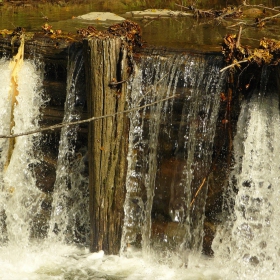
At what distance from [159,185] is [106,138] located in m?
0.66

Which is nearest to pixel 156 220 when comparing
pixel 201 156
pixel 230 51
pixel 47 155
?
pixel 201 156

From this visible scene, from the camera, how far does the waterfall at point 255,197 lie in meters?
4.63

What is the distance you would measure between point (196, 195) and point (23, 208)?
1.75 meters

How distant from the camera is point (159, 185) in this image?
505 cm

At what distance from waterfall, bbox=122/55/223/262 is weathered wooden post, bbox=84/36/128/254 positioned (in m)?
0.13

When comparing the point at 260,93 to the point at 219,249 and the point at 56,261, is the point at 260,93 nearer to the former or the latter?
the point at 219,249

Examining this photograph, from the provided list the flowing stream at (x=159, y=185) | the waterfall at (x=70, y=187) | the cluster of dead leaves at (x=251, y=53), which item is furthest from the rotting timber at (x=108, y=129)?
the cluster of dead leaves at (x=251, y=53)

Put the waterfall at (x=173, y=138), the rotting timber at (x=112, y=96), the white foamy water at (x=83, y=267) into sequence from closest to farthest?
1. the rotting timber at (x=112, y=96)
2. the waterfall at (x=173, y=138)
3. the white foamy water at (x=83, y=267)

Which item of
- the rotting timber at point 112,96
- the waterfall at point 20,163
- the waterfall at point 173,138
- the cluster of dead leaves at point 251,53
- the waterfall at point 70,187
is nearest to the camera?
the cluster of dead leaves at point 251,53

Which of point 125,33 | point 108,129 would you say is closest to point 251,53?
point 125,33

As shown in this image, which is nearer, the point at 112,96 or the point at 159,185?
the point at 112,96

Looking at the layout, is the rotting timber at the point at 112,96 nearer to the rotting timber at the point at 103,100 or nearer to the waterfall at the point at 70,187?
the rotting timber at the point at 103,100

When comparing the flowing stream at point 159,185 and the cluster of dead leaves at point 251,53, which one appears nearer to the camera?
the cluster of dead leaves at point 251,53

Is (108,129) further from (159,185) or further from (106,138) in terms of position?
(159,185)
